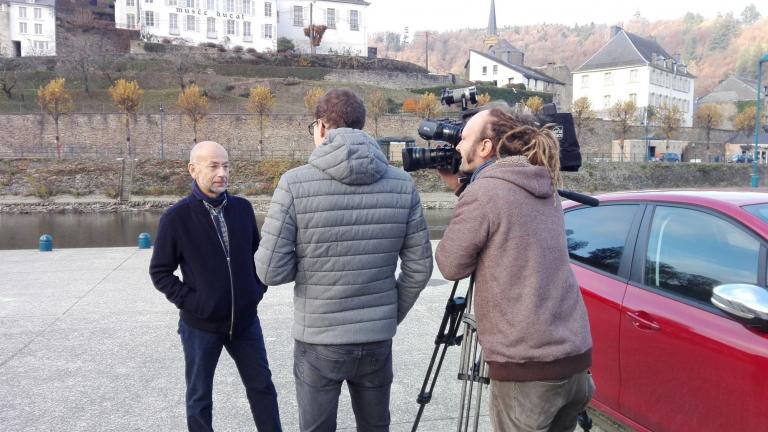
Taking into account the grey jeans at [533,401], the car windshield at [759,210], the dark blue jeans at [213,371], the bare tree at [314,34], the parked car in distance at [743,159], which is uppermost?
the bare tree at [314,34]

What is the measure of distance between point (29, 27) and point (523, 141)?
84122mm

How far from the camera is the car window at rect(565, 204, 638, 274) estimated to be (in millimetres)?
4172

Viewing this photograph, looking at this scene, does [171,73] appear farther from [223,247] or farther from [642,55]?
[223,247]

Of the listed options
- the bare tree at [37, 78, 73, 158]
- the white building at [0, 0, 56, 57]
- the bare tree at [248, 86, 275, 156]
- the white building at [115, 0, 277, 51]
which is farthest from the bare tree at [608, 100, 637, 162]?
the white building at [0, 0, 56, 57]

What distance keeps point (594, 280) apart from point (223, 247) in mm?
2398

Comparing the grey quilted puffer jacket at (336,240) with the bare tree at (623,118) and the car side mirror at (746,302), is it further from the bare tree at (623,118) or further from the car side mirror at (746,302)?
the bare tree at (623,118)

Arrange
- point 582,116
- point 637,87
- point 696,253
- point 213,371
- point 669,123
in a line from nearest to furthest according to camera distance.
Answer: point 696,253
point 213,371
point 669,123
point 582,116
point 637,87

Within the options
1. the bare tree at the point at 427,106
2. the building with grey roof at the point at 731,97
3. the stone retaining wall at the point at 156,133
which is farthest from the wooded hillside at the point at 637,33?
the stone retaining wall at the point at 156,133

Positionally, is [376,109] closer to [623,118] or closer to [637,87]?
[623,118]

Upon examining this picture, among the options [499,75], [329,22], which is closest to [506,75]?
[499,75]

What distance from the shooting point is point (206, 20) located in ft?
243

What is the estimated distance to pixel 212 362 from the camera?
3.87 metres

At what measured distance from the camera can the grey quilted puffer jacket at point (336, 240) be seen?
2895 mm

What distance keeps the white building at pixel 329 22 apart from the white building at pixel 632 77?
3041 centimetres
